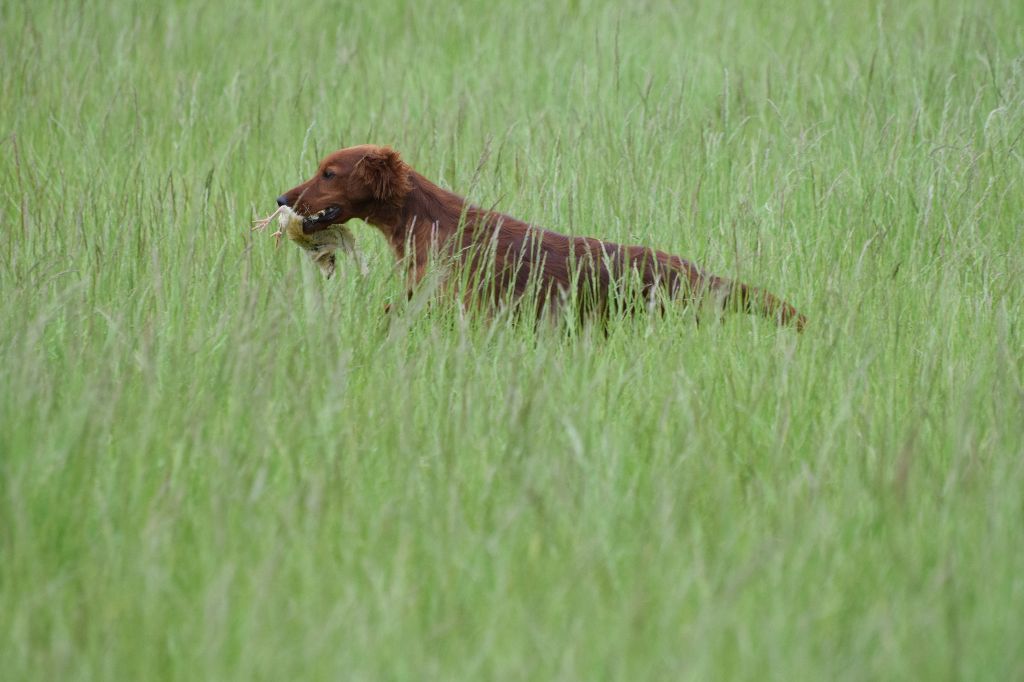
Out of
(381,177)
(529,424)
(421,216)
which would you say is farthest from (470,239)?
(529,424)

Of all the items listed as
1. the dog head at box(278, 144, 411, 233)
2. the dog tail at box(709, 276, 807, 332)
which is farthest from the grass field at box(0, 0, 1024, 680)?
the dog head at box(278, 144, 411, 233)

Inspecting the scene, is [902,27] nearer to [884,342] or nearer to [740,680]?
[884,342]

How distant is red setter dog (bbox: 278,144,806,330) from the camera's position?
12.8ft

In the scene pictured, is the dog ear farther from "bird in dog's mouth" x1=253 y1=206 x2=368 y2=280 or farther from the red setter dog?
"bird in dog's mouth" x1=253 y1=206 x2=368 y2=280

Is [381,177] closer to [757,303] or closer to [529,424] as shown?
[757,303]

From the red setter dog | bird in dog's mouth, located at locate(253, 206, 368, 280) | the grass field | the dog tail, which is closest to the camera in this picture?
the grass field

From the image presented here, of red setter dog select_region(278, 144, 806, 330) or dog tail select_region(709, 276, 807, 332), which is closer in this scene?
dog tail select_region(709, 276, 807, 332)

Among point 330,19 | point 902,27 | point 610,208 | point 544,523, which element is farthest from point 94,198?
point 902,27

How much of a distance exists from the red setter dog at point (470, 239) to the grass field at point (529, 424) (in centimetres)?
18

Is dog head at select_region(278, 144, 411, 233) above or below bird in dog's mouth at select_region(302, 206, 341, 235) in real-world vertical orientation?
above

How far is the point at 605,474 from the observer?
2.58 meters

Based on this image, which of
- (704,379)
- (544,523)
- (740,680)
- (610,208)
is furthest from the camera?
(610,208)

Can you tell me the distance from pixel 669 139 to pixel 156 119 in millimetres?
2305

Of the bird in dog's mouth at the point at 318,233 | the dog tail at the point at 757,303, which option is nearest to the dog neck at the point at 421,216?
the bird in dog's mouth at the point at 318,233
